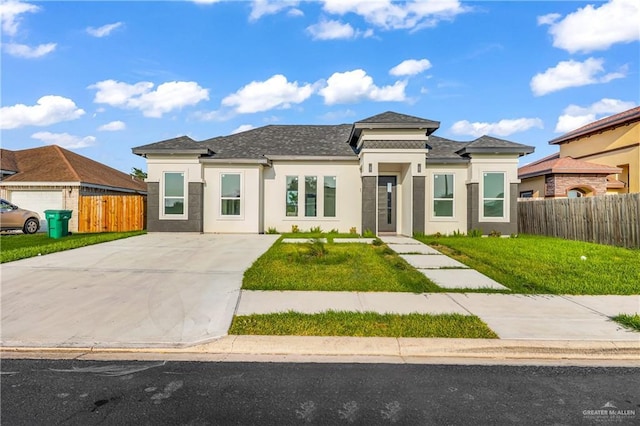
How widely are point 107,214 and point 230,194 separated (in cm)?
818

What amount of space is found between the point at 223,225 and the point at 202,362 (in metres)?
12.4

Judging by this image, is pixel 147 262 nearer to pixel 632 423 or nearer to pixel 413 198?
pixel 632 423

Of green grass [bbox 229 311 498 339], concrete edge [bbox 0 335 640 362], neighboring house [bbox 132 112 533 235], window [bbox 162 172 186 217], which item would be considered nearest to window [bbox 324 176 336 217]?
neighboring house [bbox 132 112 533 235]

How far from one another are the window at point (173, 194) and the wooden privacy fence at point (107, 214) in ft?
15.0

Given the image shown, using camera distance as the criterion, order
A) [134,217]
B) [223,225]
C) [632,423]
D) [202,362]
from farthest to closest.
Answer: [134,217] < [223,225] < [202,362] < [632,423]

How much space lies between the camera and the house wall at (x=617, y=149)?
2008 cm

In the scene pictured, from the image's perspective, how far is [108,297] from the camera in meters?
6.06

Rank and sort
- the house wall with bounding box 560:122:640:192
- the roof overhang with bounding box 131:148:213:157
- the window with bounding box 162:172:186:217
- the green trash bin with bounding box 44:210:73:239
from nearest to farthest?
1. the green trash bin with bounding box 44:210:73:239
2. the roof overhang with bounding box 131:148:213:157
3. the window with bounding box 162:172:186:217
4. the house wall with bounding box 560:122:640:192

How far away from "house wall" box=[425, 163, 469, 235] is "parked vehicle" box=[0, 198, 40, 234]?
19.3 meters

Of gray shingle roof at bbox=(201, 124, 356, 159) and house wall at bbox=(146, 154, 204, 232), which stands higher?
gray shingle roof at bbox=(201, 124, 356, 159)

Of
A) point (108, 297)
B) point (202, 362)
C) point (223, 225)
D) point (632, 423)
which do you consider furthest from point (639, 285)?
point (223, 225)

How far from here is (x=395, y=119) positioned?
1452 cm

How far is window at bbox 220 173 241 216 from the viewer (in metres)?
15.8

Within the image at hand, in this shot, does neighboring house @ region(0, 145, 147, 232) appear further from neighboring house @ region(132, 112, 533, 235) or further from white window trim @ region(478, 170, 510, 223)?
white window trim @ region(478, 170, 510, 223)
